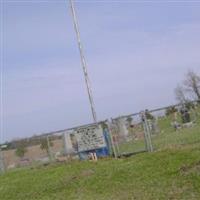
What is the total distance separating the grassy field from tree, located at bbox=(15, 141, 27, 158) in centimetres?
515

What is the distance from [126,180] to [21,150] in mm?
11864

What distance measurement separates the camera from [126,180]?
13.0m

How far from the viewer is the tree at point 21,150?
2411cm

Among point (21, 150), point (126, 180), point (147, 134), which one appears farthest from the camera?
point (21, 150)

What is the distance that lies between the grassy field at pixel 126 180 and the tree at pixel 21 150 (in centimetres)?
515

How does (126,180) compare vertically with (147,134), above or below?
below

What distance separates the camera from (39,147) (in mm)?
23281

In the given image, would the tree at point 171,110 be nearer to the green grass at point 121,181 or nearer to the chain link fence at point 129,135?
the chain link fence at point 129,135

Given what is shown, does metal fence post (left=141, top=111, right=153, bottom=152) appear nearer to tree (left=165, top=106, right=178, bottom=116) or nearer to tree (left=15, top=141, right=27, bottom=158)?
tree (left=165, top=106, right=178, bottom=116)

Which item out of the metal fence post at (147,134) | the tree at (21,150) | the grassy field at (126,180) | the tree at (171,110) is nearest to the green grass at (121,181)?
the grassy field at (126,180)

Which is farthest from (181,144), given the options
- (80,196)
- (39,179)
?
(80,196)

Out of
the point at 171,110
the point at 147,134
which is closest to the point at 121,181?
the point at 147,134

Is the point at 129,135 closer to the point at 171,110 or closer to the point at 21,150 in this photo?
the point at 171,110

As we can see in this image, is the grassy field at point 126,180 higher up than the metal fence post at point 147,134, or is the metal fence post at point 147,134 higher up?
the metal fence post at point 147,134
